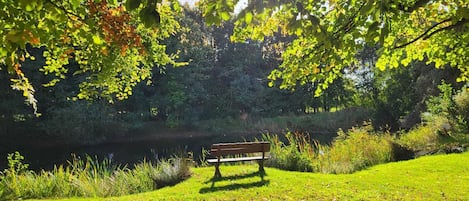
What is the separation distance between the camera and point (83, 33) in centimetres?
253

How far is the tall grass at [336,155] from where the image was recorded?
30.5ft

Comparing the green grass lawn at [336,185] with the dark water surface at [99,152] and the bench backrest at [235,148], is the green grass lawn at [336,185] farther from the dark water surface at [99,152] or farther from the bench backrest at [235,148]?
the dark water surface at [99,152]

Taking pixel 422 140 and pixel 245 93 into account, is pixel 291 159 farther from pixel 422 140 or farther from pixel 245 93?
pixel 245 93

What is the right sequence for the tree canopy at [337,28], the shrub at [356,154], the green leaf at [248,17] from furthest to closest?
the shrub at [356,154], the tree canopy at [337,28], the green leaf at [248,17]

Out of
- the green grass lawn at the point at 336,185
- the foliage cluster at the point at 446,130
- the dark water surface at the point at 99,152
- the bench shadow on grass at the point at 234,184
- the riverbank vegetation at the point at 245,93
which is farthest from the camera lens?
the dark water surface at the point at 99,152

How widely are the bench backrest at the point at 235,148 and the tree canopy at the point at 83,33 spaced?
226 centimetres

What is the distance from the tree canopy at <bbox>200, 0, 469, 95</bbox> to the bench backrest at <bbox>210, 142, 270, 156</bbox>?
119 inches

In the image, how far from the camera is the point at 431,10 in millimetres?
5863

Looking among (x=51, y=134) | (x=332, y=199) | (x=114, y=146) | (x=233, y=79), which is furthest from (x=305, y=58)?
(x=233, y=79)

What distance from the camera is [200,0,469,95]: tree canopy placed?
225 cm

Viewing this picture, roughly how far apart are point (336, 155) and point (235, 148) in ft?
10.7

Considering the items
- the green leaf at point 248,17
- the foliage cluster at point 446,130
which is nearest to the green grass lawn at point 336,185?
the foliage cluster at point 446,130

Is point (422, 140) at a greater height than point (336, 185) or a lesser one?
greater

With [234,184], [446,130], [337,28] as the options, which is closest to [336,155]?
[234,184]
